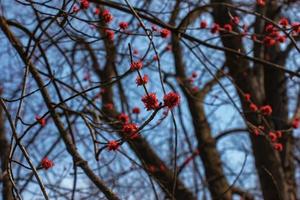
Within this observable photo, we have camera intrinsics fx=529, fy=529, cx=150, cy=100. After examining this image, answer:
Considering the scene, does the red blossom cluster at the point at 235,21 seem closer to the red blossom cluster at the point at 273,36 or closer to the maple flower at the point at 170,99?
the red blossom cluster at the point at 273,36

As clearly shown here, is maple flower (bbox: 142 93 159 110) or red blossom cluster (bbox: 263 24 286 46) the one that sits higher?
red blossom cluster (bbox: 263 24 286 46)

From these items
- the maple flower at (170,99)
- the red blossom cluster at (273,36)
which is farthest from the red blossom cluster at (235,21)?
the maple flower at (170,99)

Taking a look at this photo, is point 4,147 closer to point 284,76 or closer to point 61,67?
point 61,67

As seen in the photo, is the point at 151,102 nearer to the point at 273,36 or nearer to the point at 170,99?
the point at 170,99

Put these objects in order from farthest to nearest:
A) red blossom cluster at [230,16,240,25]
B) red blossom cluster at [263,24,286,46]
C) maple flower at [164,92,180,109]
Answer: red blossom cluster at [263,24,286,46]
red blossom cluster at [230,16,240,25]
maple flower at [164,92,180,109]

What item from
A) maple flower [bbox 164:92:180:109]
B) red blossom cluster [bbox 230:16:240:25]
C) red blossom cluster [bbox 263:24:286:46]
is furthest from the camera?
red blossom cluster [bbox 263:24:286:46]

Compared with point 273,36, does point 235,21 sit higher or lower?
lower

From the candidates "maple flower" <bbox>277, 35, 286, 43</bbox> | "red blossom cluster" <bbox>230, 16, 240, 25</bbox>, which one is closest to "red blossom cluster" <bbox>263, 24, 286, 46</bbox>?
"maple flower" <bbox>277, 35, 286, 43</bbox>

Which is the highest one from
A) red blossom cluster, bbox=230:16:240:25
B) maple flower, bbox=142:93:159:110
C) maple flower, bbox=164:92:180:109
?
red blossom cluster, bbox=230:16:240:25

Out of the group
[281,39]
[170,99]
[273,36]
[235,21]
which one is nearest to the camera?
[170,99]

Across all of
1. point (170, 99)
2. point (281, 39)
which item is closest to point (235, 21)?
point (281, 39)

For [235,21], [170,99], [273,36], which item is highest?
[273,36]

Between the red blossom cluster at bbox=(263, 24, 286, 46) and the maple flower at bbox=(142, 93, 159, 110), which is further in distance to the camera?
the red blossom cluster at bbox=(263, 24, 286, 46)

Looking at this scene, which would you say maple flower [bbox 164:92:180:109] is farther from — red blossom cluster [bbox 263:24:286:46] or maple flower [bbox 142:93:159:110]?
red blossom cluster [bbox 263:24:286:46]
